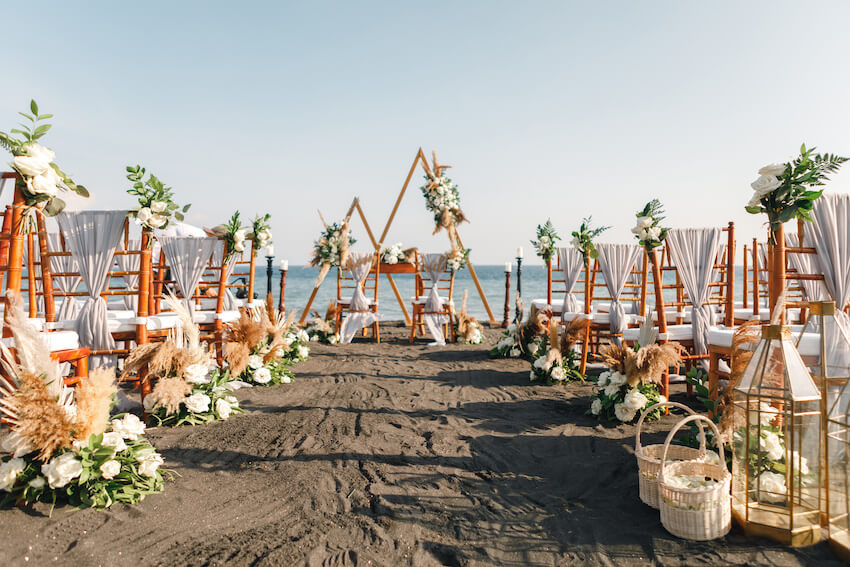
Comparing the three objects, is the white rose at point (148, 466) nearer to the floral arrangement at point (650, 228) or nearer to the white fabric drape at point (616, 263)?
the floral arrangement at point (650, 228)

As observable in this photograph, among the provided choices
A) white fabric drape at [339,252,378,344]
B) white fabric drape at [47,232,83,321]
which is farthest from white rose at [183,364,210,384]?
white fabric drape at [339,252,378,344]

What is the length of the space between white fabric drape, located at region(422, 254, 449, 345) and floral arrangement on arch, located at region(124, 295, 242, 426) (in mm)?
5303

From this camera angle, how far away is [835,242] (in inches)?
138

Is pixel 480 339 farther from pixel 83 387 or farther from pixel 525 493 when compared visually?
pixel 83 387

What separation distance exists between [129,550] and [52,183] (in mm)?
2246

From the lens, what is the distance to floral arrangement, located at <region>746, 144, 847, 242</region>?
10.0 ft

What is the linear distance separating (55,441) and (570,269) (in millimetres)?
6820

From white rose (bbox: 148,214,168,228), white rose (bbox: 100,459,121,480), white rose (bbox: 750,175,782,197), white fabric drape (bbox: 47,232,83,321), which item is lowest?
white rose (bbox: 100,459,121,480)

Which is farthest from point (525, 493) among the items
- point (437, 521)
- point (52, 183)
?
point (52, 183)

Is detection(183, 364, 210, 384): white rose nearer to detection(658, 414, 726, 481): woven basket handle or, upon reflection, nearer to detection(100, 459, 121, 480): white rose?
detection(100, 459, 121, 480): white rose

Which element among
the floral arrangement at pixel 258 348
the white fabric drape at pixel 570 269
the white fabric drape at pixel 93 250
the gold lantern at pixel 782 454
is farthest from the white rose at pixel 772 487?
the white fabric drape at pixel 570 269

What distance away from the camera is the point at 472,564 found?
2.21 metres

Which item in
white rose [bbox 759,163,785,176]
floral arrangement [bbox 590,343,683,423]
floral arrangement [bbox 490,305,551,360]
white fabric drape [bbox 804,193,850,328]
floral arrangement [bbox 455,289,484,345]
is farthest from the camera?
floral arrangement [bbox 455,289,484,345]

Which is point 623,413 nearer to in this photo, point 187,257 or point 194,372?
point 194,372
